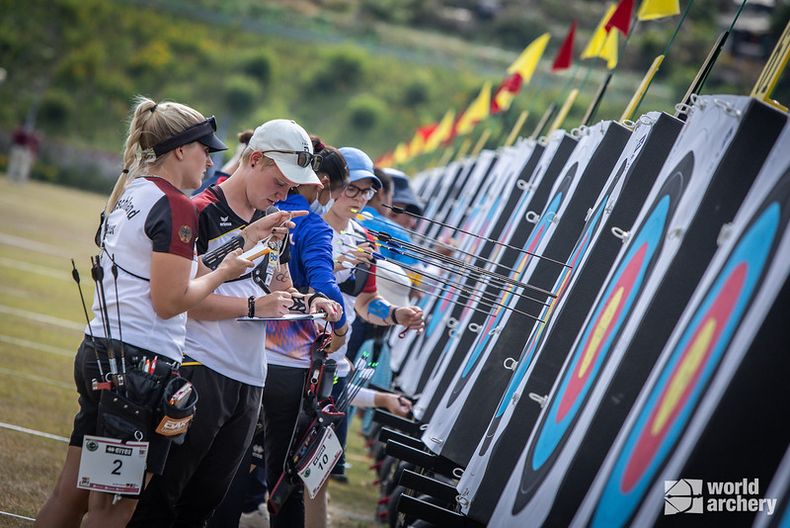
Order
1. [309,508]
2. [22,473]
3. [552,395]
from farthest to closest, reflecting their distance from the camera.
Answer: [22,473]
[309,508]
[552,395]

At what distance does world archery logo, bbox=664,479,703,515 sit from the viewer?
9.04 ft

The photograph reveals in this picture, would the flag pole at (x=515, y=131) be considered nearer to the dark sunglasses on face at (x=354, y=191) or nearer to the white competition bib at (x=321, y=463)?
the dark sunglasses on face at (x=354, y=191)

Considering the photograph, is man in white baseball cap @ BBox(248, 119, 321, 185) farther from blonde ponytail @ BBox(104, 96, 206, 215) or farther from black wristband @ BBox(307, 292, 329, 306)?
black wristband @ BBox(307, 292, 329, 306)

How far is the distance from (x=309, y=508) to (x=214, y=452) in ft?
3.65

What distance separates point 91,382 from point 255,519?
2.80 m

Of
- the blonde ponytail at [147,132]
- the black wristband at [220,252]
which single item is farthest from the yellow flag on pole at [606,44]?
the blonde ponytail at [147,132]

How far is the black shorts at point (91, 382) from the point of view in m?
3.65

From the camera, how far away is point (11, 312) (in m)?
10.9

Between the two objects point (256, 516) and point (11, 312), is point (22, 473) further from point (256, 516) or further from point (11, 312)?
point (11, 312)

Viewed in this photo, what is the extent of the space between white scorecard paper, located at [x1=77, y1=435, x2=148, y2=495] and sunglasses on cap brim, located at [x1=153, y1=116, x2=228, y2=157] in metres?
→ 0.95

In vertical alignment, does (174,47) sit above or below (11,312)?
above

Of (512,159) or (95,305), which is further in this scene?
(512,159)

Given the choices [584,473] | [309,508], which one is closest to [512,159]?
[309,508]

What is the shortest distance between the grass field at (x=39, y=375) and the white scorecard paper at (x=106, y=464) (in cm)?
132
